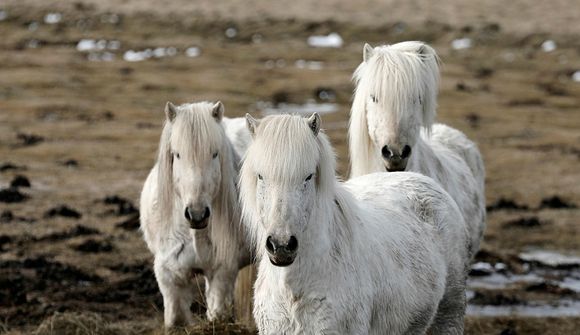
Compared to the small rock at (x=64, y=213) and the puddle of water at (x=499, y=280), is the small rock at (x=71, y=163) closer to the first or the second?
the small rock at (x=64, y=213)

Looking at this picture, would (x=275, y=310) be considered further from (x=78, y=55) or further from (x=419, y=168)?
(x=78, y=55)

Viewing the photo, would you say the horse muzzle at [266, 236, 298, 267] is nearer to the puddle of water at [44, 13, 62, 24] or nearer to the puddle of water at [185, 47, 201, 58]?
the puddle of water at [185, 47, 201, 58]

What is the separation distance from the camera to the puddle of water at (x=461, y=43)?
51.8 metres

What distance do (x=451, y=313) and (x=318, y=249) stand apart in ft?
6.94

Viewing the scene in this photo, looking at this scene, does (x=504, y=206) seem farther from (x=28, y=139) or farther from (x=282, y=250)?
(x=28, y=139)

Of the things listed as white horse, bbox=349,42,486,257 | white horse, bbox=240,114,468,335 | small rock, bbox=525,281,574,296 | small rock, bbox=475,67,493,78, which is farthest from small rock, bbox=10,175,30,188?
small rock, bbox=475,67,493,78

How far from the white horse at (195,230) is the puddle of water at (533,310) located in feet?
14.6

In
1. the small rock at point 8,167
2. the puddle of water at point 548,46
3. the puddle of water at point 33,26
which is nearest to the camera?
the small rock at point 8,167

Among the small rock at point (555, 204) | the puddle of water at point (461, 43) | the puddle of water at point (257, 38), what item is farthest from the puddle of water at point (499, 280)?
the puddle of water at point (257, 38)

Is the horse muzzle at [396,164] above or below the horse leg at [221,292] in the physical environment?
above

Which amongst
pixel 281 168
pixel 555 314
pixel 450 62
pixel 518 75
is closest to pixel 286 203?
pixel 281 168

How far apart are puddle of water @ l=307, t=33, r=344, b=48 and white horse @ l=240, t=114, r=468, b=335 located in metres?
47.4

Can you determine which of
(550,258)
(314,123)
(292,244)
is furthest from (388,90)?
(550,258)

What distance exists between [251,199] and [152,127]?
2375cm
